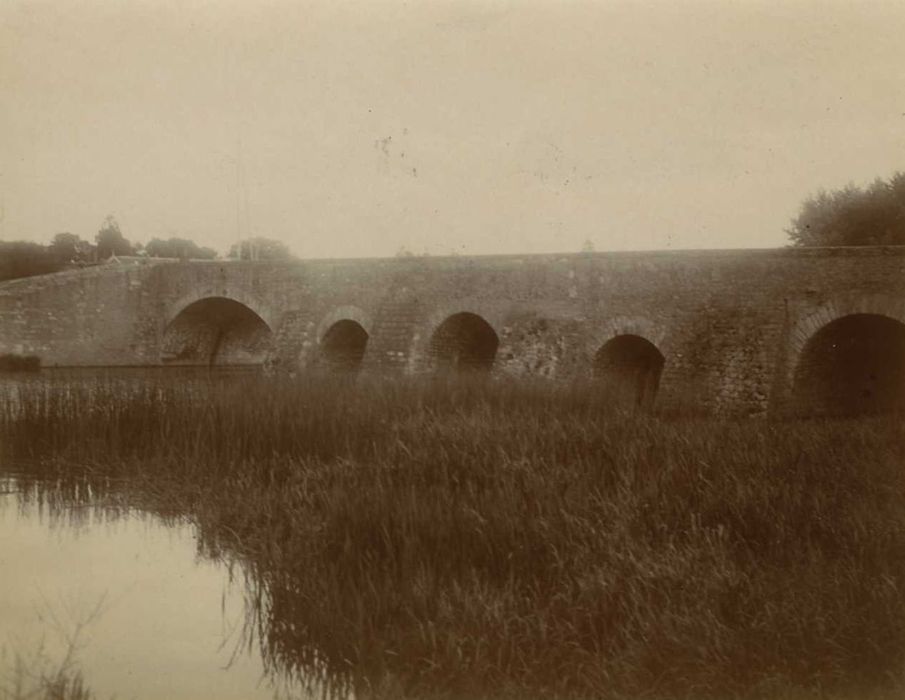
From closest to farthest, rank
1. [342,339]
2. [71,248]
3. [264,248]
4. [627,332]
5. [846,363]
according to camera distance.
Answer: [846,363] → [627,332] → [342,339] → [71,248] → [264,248]

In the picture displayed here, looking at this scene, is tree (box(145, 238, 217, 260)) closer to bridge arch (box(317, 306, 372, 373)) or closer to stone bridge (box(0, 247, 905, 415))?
stone bridge (box(0, 247, 905, 415))

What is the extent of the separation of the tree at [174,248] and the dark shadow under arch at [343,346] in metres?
31.5

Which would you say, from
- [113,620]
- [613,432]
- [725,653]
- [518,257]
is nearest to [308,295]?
[518,257]

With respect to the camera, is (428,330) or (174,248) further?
(174,248)

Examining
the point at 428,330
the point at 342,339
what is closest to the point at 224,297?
the point at 342,339

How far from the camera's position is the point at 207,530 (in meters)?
7.43

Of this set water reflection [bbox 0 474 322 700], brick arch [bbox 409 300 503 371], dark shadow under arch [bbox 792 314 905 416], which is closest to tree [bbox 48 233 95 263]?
brick arch [bbox 409 300 503 371]

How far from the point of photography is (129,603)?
5848mm

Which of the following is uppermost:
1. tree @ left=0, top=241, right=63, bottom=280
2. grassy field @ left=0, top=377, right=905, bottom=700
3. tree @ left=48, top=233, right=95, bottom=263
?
tree @ left=48, top=233, right=95, bottom=263

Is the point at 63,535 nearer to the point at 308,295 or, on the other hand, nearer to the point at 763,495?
the point at 763,495

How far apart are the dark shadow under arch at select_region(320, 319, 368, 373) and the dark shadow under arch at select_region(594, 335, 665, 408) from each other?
6796 mm

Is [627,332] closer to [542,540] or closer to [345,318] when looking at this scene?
[345,318]

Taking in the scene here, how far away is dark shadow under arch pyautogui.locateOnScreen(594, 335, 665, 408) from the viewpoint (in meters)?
17.8

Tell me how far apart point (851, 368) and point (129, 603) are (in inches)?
558
